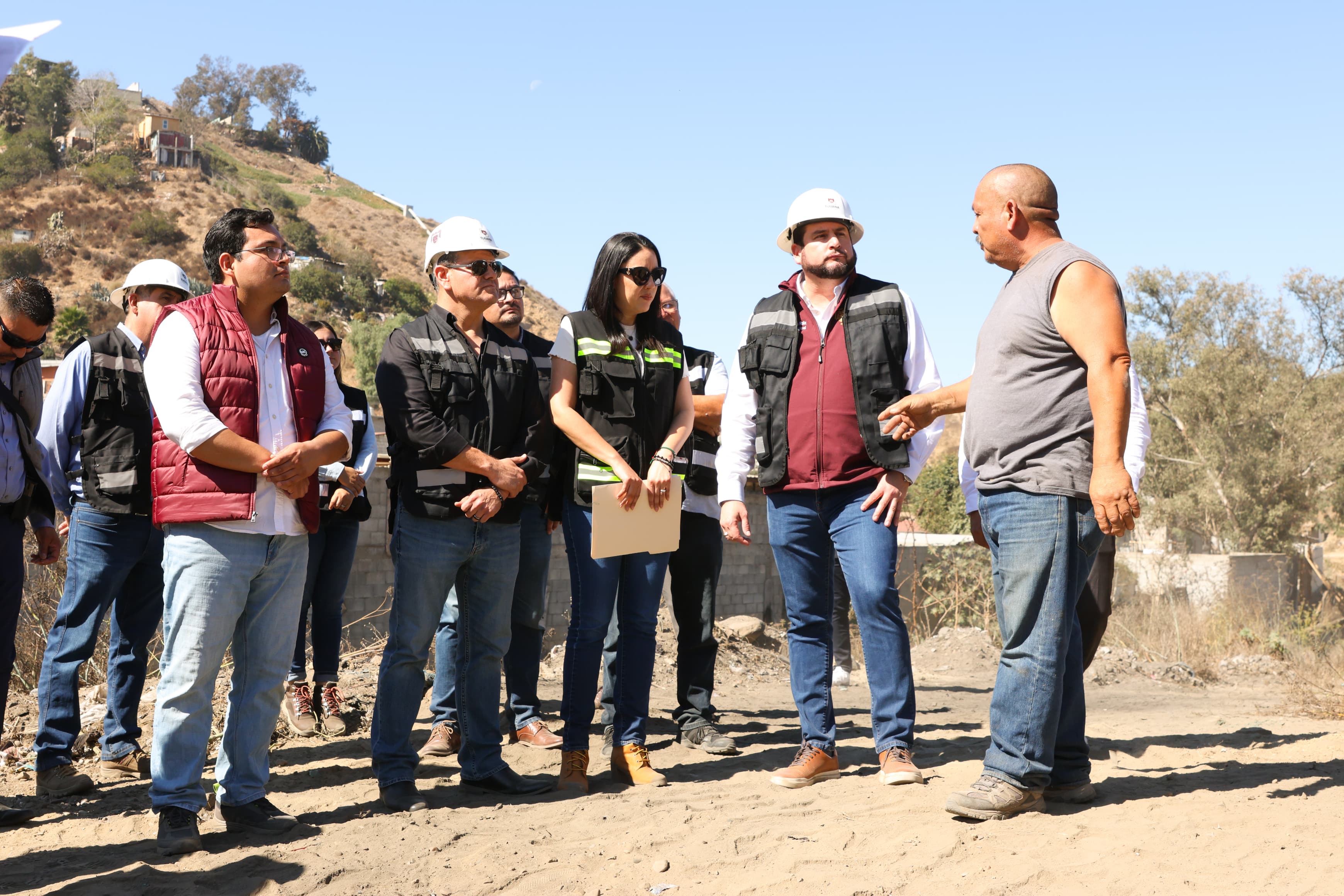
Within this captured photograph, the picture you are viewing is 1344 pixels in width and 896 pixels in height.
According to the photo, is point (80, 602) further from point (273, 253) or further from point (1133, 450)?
point (1133, 450)

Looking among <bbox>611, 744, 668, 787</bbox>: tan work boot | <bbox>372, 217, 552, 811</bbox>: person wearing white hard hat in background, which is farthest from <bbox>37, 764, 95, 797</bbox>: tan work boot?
<bbox>611, 744, 668, 787</bbox>: tan work boot

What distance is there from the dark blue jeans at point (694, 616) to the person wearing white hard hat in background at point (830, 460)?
89 centimetres

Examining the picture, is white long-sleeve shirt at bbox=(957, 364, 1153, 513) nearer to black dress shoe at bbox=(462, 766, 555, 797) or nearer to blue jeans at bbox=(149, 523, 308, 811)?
black dress shoe at bbox=(462, 766, 555, 797)

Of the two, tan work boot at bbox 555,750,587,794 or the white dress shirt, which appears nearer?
the white dress shirt

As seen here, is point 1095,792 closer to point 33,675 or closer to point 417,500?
point 417,500

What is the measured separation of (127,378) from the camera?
15.2 feet

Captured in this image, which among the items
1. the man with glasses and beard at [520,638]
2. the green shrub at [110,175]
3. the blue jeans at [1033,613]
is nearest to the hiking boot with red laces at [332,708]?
the man with glasses and beard at [520,638]

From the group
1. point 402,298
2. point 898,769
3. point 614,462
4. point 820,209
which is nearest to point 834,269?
point 820,209

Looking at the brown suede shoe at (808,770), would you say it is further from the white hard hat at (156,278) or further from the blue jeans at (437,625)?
the white hard hat at (156,278)

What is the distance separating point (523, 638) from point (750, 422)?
1714 mm

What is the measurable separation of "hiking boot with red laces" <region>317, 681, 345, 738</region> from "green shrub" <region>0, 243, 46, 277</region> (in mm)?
74665

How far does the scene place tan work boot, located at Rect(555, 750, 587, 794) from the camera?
4.41 metres

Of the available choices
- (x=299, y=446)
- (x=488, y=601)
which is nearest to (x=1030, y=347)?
(x=488, y=601)

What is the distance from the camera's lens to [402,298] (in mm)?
82938
